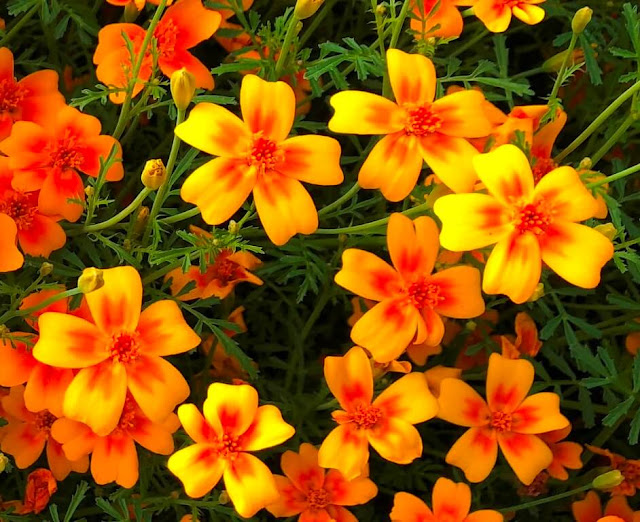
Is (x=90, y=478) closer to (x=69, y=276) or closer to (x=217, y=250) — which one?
(x=69, y=276)

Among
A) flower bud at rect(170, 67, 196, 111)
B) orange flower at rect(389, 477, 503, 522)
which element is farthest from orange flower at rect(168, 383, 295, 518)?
flower bud at rect(170, 67, 196, 111)

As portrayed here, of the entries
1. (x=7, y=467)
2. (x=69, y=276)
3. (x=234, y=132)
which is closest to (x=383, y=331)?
(x=234, y=132)

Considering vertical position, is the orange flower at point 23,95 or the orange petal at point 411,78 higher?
the orange petal at point 411,78

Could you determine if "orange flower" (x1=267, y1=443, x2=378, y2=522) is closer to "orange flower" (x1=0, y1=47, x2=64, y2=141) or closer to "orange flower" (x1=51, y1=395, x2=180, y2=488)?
"orange flower" (x1=51, y1=395, x2=180, y2=488)

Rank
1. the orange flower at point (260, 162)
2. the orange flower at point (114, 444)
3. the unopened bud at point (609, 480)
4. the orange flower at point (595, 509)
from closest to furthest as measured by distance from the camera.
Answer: the orange flower at point (260, 162) < the orange flower at point (114, 444) < the unopened bud at point (609, 480) < the orange flower at point (595, 509)

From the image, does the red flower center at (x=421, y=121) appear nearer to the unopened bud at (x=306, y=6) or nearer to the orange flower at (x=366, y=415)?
the unopened bud at (x=306, y=6)

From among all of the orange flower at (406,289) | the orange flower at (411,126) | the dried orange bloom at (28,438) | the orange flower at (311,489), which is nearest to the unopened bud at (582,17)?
the orange flower at (411,126)
